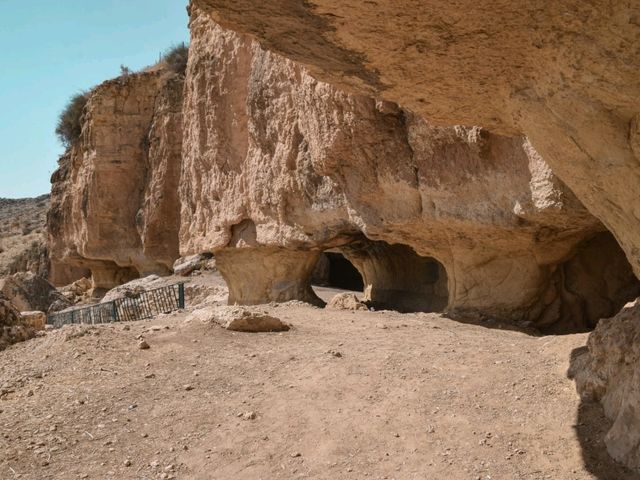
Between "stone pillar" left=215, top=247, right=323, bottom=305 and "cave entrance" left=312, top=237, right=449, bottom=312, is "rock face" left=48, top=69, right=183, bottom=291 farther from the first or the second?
"cave entrance" left=312, top=237, right=449, bottom=312

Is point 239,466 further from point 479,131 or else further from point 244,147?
point 244,147

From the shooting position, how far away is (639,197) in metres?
3.19

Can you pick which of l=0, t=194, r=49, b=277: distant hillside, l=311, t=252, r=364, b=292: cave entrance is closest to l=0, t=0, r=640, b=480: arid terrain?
l=311, t=252, r=364, b=292: cave entrance

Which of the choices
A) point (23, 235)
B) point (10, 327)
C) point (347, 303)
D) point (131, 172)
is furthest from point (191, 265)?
point (23, 235)

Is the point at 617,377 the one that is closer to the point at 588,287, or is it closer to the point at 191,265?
the point at 588,287

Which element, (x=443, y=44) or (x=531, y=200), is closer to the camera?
(x=443, y=44)

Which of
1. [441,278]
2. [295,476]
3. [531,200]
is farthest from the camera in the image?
[441,278]

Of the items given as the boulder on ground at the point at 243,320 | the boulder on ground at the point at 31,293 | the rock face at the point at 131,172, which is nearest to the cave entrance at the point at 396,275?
the boulder on ground at the point at 243,320

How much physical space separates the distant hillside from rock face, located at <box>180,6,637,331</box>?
60.9ft

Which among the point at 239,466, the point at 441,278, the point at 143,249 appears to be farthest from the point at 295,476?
the point at 143,249

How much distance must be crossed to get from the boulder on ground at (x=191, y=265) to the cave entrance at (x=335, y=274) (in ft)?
10.4

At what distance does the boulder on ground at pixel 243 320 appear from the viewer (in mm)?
6699

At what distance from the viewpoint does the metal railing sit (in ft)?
42.2

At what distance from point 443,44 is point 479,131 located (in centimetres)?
388
